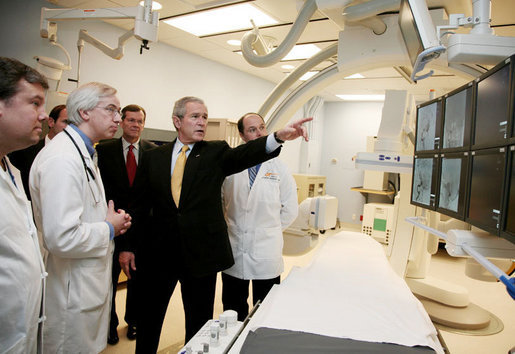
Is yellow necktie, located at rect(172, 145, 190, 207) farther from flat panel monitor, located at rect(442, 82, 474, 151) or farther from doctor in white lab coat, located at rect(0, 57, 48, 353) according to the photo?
flat panel monitor, located at rect(442, 82, 474, 151)

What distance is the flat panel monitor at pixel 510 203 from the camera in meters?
0.96

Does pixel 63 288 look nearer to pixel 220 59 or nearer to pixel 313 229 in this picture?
pixel 313 229

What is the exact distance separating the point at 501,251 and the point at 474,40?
2.44 feet

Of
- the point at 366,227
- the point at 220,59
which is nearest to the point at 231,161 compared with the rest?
the point at 220,59

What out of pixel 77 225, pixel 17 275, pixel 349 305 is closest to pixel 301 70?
pixel 349 305

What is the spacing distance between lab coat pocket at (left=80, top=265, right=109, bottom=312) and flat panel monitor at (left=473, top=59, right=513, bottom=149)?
146 centimetres

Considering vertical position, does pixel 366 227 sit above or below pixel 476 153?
below

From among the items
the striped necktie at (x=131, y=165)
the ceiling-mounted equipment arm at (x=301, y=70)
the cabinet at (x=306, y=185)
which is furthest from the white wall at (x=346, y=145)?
the striped necktie at (x=131, y=165)

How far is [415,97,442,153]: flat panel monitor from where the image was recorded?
5.34ft

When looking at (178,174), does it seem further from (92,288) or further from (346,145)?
(346,145)

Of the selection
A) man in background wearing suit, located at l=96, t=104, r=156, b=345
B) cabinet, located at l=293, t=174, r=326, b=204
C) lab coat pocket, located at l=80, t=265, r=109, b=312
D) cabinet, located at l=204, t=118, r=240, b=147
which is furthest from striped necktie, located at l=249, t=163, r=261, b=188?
cabinet, located at l=293, t=174, r=326, b=204

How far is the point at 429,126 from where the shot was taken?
1.73 meters

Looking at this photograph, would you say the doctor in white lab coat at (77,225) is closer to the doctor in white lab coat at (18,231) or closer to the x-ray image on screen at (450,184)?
the doctor in white lab coat at (18,231)

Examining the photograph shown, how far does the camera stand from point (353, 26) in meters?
1.93
